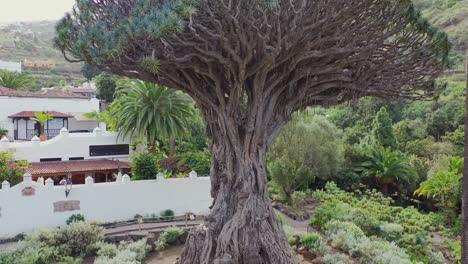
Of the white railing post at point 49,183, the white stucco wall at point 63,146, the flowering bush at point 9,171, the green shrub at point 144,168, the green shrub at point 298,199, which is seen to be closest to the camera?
the white railing post at point 49,183

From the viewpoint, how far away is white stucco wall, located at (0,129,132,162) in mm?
18750

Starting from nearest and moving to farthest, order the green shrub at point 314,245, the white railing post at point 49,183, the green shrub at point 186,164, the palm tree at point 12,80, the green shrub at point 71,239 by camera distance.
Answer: the green shrub at point 314,245 → the green shrub at point 71,239 → the white railing post at point 49,183 → the green shrub at point 186,164 → the palm tree at point 12,80

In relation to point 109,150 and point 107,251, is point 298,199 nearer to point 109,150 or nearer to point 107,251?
point 107,251

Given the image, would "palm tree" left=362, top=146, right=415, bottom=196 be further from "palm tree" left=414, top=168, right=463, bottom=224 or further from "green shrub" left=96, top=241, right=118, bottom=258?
"green shrub" left=96, top=241, right=118, bottom=258

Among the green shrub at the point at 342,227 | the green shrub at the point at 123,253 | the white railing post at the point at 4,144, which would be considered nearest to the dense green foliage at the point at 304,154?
the green shrub at the point at 342,227

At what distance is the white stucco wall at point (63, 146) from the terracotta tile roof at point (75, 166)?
1.70ft

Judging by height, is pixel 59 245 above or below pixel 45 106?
below

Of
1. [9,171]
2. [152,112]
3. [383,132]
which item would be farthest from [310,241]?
[383,132]

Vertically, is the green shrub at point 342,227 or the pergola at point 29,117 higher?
the pergola at point 29,117

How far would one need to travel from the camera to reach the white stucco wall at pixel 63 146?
18750 millimetres

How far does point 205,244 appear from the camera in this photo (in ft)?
29.1

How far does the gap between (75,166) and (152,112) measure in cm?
487

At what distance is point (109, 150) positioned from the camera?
70.0 ft

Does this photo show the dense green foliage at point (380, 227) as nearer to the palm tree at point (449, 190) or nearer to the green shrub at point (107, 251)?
the palm tree at point (449, 190)
